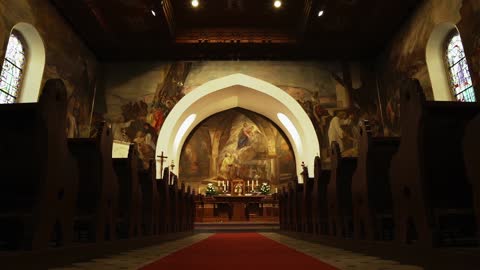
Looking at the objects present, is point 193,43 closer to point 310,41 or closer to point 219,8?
point 219,8

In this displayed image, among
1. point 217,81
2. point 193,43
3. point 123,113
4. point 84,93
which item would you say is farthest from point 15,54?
point 217,81

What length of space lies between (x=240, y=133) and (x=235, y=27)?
22.3 ft

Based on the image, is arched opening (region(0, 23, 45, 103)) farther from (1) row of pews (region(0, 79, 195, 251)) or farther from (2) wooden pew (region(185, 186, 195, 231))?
(1) row of pews (region(0, 79, 195, 251))

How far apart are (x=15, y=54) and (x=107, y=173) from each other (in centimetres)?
856

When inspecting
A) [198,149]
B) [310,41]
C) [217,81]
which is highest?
[310,41]

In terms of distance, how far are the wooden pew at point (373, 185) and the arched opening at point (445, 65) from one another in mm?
7539

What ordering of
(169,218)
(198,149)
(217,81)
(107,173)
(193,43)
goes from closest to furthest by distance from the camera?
(107,173) → (169,218) → (193,43) → (217,81) → (198,149)

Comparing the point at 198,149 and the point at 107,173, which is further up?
the point at 198,149

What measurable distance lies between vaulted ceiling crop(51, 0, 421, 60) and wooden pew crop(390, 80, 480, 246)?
29.9 feet

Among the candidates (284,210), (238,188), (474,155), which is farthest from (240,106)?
(474,155)

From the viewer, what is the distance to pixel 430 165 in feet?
9.45

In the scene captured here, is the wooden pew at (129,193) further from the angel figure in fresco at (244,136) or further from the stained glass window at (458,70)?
the angel figure in fresco at (244,136)

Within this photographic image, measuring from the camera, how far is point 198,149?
18.8 m

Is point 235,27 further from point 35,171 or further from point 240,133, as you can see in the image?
point 35,171
